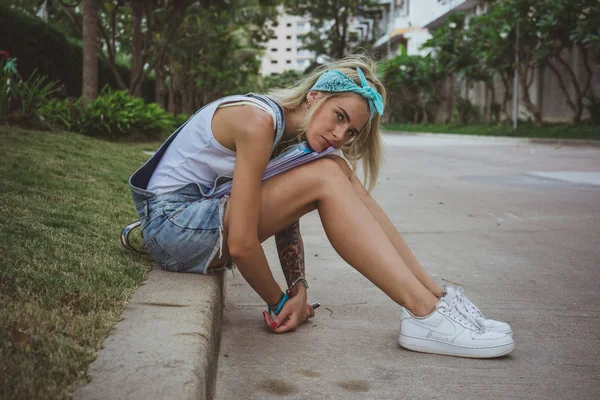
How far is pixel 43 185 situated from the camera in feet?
15.9

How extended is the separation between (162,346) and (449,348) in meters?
1.11

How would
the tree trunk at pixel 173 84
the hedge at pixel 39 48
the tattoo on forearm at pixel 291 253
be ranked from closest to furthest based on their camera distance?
the tattoo on forearm at pixel 291 253
the hedge at pixel 39 48
the tree trunk at pixel 173 84

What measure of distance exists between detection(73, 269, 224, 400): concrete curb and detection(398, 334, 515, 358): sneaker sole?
0.71 meters

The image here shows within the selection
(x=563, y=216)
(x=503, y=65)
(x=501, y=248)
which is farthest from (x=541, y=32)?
(x=501, y=248)

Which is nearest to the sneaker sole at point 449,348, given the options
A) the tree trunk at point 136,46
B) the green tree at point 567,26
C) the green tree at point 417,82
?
the tree trunk at point 136,46

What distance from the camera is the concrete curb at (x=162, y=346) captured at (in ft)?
5.62

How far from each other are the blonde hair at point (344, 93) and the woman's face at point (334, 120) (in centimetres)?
2

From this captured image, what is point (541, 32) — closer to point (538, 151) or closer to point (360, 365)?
point (538, 151)

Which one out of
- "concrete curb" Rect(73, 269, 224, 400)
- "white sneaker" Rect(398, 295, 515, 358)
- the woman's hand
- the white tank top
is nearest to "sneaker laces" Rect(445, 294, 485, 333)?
"white sneaker" Rect(398, 295, 515, 358)

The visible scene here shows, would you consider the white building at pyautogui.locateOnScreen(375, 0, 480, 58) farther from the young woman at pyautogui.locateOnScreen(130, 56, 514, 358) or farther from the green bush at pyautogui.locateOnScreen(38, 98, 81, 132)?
the young woman at pyautogui.locateOnScreen(130, 56, 514, 358)

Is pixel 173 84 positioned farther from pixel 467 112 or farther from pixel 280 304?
pixel 280 304

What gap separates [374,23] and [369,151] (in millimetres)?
52974

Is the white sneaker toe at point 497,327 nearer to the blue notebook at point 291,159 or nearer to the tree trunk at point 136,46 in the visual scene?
the blue notebook at point 291,159

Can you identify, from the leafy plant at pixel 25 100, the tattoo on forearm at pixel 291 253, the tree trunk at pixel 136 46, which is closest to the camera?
the tattoo on forearm at pixel 291 253
